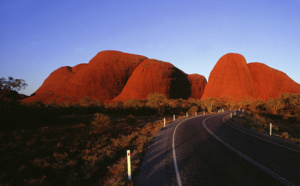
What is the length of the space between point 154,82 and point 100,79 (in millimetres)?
23612

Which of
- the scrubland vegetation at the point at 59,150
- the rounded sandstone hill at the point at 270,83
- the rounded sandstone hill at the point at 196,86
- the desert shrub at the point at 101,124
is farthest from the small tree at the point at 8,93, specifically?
the rounded sandstone hill at the point at 270,83

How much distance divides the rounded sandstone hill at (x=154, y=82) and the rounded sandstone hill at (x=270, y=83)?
33.8 meters

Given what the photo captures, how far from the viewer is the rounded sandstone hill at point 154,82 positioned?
215ft

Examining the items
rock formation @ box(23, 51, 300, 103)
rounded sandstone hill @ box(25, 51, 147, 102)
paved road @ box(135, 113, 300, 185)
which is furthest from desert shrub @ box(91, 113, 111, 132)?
rounded sandstone hill @ box(25, 51, 147, 102)

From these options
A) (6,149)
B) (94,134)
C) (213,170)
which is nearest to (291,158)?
(213,170)

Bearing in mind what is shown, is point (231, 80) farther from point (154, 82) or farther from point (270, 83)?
point (154, 82)

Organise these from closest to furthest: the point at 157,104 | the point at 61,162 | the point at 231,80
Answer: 1. the point at 61,162
2. the point at 157,104
3. the point at 231,80

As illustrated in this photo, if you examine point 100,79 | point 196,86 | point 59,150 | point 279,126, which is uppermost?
point 100,79

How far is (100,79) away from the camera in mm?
67500

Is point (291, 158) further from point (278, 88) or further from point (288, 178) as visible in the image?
point (278, 88)

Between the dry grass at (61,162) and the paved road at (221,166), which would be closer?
the paved road at (221,166)

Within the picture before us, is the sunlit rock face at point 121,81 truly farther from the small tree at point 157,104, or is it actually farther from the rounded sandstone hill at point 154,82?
the small tree at point 157,104

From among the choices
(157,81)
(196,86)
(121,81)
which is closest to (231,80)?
(196,86)

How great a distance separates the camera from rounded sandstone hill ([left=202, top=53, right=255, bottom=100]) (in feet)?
240
